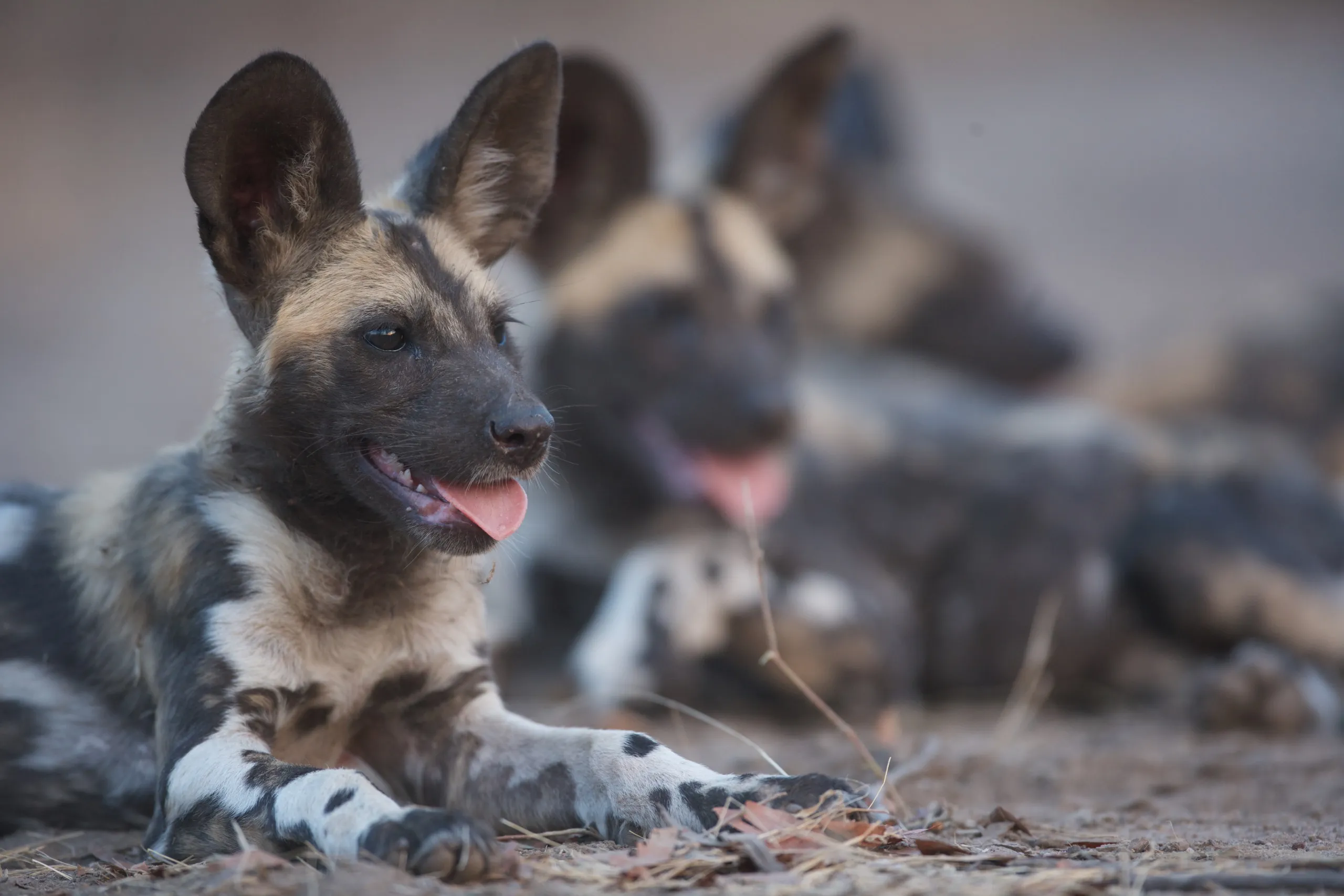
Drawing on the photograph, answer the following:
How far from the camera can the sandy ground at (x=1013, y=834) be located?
1884 millimetres

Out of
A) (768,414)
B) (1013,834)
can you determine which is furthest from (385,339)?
(768,414)

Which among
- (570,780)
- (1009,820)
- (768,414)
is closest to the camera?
(570,780)

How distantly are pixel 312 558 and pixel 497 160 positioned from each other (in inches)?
33.7

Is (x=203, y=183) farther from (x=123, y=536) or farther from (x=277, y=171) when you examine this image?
(x=123, y=536)

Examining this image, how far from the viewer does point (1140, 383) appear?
5.92m

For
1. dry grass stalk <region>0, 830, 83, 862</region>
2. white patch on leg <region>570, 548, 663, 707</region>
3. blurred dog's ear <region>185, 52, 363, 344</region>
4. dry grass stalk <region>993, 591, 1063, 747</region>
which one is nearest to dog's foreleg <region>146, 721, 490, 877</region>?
dry grass stalk <region>0, 830, 83, 862</region>

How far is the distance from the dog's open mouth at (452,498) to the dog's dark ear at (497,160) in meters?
0.55

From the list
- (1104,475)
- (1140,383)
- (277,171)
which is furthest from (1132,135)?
(277,171)

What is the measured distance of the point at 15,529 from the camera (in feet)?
8.89

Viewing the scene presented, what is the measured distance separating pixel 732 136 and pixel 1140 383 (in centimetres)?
208

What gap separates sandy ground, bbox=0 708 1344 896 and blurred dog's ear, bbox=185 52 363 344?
93cm

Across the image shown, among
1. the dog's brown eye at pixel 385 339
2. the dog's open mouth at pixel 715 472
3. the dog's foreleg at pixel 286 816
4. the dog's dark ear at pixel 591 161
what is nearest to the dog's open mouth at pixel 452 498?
the dog's brown eye at pixel 385 339

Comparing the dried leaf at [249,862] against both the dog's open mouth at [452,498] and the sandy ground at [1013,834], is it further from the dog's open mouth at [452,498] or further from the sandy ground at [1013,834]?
the dog's open mouth at [452,498]

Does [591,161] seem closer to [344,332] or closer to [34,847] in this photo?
[344,332]
